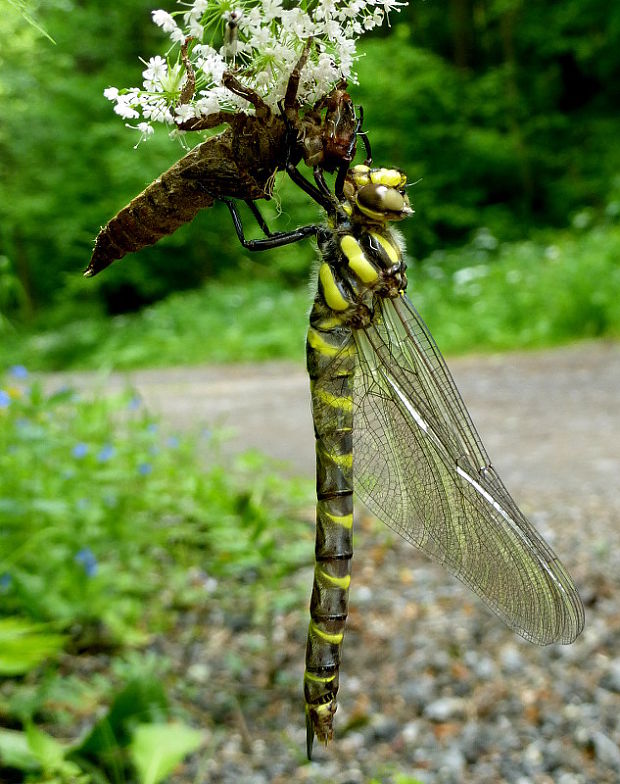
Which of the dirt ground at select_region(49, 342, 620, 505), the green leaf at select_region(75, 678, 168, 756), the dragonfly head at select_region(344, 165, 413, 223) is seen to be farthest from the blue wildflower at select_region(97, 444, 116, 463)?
the dragonfly head at select_region(344, 165, 413, 223)

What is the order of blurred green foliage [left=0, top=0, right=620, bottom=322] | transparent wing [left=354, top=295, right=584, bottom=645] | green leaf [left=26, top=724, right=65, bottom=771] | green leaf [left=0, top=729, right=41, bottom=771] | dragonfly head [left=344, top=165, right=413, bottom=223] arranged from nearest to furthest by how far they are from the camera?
1. dragonfly head [left=344, top=165, right=413, bottom=223]
2. transparent wing [left=354, top=295, right=584, bottom=645]
3. green leaf [left=26, top=724, right=65, bottom=771]
4. green leaf [left=0, top=729, right=41, bottom=771]
5. blurred green foliage [left=0, top=0, right=620, bottom=322]

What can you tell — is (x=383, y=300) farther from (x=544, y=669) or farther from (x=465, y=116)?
(x=465, y=116)

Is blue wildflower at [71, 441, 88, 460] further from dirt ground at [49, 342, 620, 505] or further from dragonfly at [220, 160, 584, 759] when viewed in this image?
dragonfly at [220, 160, 584, 759]

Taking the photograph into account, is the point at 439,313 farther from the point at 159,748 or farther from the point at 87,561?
the point at 159,748

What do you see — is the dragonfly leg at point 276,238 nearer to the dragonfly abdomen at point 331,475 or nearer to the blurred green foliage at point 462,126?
the dragonfly abdomen at point 331,475

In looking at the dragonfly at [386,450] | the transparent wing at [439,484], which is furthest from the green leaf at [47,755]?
the transparent wing at [439,484]

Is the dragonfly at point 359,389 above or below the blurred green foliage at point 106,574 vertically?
above
